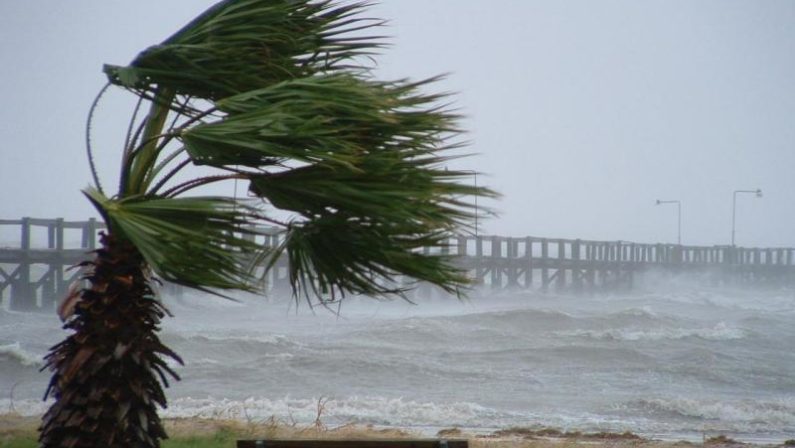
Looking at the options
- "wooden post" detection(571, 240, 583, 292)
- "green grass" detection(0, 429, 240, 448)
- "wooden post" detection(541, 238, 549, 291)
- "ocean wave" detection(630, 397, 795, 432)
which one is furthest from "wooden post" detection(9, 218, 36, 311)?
"wooden post" detection(571, 240, 583, 292)

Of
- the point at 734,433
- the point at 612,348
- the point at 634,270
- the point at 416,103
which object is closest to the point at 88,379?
the point at 416,103

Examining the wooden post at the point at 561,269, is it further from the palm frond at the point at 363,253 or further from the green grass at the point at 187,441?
the palm frond at the point at 363,253

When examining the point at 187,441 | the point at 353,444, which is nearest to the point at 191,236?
the point at 353,444

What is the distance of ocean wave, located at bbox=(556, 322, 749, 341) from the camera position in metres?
28.3

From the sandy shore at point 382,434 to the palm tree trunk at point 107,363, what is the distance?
3.69 meters

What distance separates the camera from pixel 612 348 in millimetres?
25641

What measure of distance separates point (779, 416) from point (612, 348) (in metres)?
10.1

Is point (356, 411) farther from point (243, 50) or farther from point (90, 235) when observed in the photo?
point (90, 235)

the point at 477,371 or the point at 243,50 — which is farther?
the point at 477,371

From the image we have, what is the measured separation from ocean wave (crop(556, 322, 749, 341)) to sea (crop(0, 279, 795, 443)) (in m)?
0.10

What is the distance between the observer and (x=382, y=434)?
36.9 feet

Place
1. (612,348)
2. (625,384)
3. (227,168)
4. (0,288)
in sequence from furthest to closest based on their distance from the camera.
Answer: (0,288) < (612,348) < (625,384) < (227,168)

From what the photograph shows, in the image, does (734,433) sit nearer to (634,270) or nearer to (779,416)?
(779,416)

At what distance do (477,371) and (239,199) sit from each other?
16.2 m
